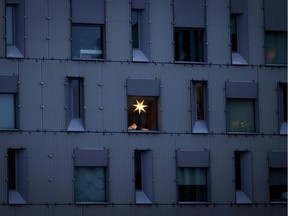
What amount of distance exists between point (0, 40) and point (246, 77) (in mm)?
11912

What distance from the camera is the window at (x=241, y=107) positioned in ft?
171

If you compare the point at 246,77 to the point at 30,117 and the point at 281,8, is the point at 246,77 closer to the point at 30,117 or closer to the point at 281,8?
the point at 281,8

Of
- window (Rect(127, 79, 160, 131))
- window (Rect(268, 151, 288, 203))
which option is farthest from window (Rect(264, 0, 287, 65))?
window (Rect(127, 79, 160, 131))

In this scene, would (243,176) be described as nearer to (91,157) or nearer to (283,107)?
(283,107)

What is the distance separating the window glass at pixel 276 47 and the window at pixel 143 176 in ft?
25.5

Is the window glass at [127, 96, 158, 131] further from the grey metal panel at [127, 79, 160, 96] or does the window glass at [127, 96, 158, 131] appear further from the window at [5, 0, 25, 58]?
the window at [5, 0, 25, 58]

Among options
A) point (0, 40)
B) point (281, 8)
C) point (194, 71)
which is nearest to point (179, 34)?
point (194, 71)

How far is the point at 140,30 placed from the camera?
51.6 metres

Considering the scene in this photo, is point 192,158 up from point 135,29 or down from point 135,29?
down

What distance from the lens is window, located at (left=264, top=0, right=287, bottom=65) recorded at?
5275cm

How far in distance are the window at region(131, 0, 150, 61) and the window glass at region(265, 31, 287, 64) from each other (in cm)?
605

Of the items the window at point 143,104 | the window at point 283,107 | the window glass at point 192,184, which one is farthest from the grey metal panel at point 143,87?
the window at point 283,107

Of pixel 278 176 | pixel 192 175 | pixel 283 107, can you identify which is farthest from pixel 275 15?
pixel 192 175

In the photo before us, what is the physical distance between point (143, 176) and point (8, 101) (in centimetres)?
724
